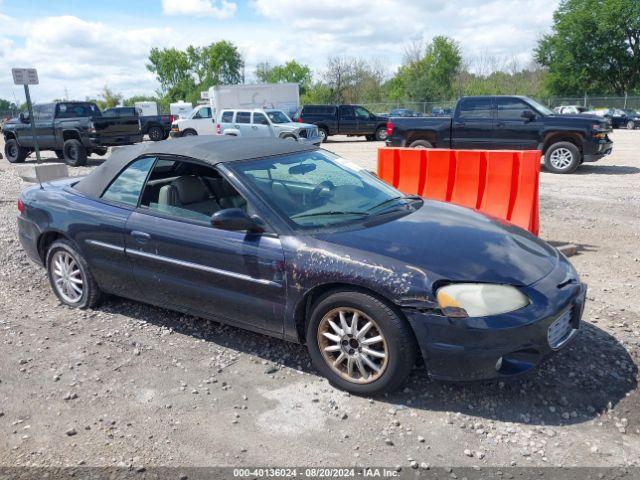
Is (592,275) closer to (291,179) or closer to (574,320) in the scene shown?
(574,320)

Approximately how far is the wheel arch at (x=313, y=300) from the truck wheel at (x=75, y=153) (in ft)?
48.3

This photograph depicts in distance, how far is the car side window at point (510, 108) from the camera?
44.2 ft

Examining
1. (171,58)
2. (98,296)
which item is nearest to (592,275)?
(98,296)

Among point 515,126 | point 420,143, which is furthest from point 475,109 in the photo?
point 420,143

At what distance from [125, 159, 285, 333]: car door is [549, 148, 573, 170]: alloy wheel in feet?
36.0

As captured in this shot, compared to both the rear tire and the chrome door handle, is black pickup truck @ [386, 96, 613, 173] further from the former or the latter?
the rear tire

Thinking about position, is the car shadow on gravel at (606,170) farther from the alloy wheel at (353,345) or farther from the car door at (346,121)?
the car door at (346,121)

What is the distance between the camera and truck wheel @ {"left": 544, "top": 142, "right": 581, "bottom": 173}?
1287 cm

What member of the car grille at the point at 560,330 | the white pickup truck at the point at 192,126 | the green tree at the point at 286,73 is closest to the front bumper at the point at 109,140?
the white pickup truck at the point at 192,126

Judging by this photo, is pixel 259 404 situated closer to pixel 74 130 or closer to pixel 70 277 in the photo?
pixel 70 277

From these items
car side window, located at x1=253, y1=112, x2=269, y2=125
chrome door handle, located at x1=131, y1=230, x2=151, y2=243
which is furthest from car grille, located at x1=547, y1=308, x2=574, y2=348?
car side window, located at x1=253, y1=112, x2=269, y2=125

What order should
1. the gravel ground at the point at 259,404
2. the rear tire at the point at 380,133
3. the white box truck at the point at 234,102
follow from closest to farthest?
the gravel ground at the point at 259,404 → the white box truck at the point at 234,102 → the rear tire at the point at 380,133

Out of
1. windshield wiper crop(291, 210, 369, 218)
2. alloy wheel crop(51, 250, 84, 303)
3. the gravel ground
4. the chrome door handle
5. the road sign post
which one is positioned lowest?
the gravel ground

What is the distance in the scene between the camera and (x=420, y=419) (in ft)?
10.4
